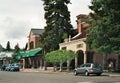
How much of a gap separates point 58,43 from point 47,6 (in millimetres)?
7044

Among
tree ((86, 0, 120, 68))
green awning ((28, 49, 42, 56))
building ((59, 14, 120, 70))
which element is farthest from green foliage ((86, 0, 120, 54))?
green awning ((28, 49, 42, 56))

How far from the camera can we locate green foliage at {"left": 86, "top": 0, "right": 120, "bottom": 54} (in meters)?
52.0

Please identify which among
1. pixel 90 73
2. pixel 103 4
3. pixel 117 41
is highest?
pixel 103 4

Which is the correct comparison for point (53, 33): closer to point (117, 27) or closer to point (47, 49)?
point (47, 49)

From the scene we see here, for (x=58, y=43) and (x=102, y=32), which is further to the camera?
(x=58, y=43)

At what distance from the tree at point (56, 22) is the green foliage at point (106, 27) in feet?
69.6

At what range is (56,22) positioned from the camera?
75.2 meters

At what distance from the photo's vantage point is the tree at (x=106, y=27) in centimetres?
5197

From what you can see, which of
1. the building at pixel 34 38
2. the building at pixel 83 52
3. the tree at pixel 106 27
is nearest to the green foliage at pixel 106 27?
the tree at pixel 106 27


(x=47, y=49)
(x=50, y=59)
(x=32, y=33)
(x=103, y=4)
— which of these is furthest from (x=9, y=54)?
(x=103, y=4)

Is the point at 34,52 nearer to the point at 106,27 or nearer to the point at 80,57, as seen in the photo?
the point at 80,57

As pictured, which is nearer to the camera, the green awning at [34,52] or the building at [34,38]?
the green awning at [34,52]

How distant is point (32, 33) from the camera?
9675cm

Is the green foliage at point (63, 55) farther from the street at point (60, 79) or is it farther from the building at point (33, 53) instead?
the street at point (60, 79)
